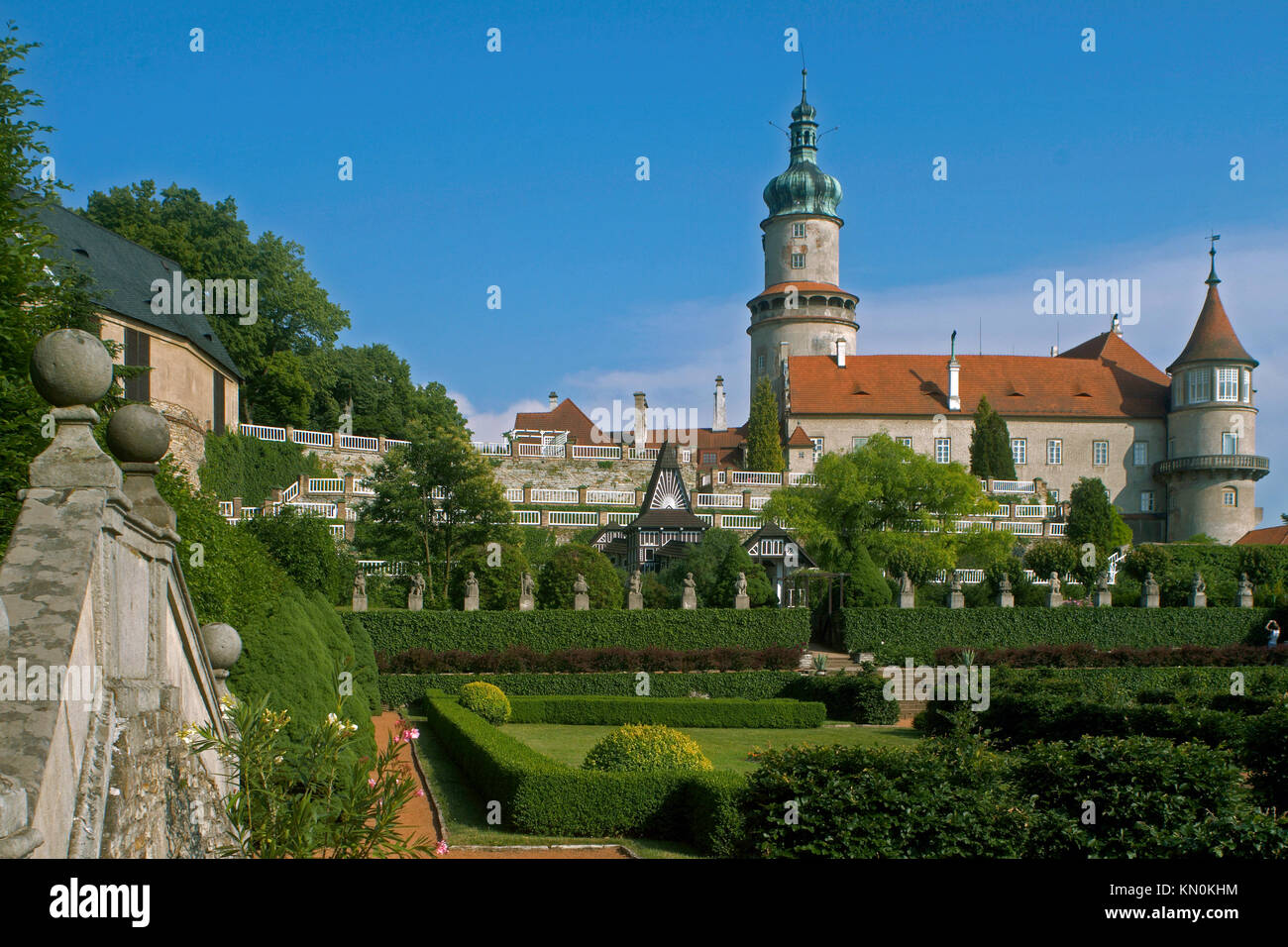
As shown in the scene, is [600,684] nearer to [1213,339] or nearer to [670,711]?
[670,711]

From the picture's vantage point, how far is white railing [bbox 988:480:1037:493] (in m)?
64.2

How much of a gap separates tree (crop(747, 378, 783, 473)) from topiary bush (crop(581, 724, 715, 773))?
4836 centimetres

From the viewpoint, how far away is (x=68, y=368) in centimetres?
543

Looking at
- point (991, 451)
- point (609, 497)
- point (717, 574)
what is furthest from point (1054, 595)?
point (991, 451)

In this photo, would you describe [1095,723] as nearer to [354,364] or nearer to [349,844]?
[349,844]

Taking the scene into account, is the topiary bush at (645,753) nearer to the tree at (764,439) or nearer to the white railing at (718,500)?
the white railing at (718,500)

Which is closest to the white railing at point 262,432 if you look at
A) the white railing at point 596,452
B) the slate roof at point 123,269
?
the slate roof at point 123,269

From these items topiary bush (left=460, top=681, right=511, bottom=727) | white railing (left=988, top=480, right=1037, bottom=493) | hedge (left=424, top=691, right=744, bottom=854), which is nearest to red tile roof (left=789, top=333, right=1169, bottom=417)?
white railing (left=988, top=480, right=1037, bottom=493)

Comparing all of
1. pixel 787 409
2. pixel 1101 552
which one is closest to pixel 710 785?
pixel 1101 552

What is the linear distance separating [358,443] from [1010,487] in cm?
3824

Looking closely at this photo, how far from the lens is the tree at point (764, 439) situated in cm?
6331

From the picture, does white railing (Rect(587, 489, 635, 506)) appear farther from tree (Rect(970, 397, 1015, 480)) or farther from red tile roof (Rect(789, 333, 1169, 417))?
tree (Rect(970, 397, 1015, 480))

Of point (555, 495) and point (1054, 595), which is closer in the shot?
point (1054, 595)

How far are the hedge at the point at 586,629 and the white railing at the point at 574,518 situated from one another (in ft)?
60.5
